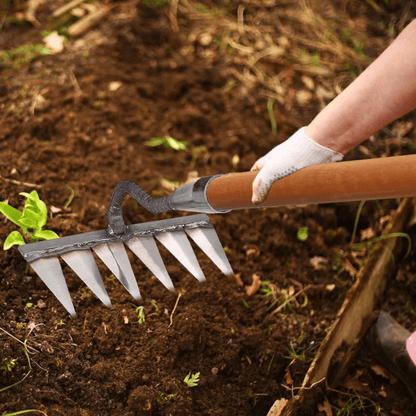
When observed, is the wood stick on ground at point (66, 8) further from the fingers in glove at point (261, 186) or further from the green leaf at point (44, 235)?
the fingers in glove at point (261, 186)

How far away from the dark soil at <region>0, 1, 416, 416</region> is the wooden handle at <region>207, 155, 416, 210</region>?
1.86 feet

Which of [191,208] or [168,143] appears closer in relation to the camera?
[191,208]

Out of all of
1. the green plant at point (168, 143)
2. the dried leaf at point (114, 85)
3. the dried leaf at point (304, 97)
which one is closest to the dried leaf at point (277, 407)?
the green plant at point (168, 143)

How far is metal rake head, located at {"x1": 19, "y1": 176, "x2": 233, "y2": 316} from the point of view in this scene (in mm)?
1489

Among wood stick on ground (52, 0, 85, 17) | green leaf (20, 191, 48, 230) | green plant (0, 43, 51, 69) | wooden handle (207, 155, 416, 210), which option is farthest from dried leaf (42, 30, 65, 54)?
wooden handle (207, 155, 416, 210)

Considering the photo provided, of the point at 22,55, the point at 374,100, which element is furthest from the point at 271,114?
the point at 22,55

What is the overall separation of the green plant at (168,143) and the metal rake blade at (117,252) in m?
0.71

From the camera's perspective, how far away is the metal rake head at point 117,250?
58.6 inches

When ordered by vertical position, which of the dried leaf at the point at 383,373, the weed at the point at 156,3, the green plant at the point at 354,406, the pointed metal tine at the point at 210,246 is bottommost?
the dried leaf at the point at 383,373

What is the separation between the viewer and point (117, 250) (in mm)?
1589

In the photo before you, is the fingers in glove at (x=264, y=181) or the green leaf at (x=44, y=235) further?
the green leaf at (x=44, y=235)

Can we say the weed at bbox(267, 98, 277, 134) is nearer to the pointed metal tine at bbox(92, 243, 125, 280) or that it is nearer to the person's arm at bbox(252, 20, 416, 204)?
the person's arm at bbox(252, 20, 416, 204)

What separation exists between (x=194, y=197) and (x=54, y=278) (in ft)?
1.89

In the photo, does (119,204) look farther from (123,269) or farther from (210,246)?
(210,246)
